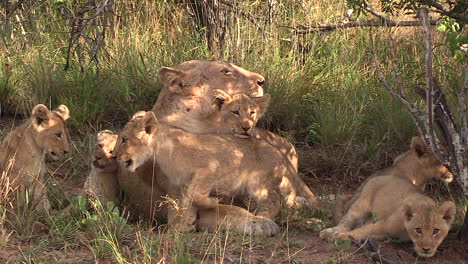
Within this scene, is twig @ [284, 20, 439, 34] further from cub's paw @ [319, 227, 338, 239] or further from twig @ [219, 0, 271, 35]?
cub's paw @ [319, 227, 338, 239]

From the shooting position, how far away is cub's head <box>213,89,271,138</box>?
7125mm

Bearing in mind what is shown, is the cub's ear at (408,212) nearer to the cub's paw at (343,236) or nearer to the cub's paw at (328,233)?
the cub's paw at (343,236)

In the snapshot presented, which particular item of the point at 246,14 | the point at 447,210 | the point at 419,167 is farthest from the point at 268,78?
the point at 447,210

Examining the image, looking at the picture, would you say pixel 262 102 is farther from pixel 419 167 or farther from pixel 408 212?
pixel 408 212

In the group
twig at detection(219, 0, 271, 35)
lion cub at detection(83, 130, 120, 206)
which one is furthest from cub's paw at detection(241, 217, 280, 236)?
twig at detection(219, 0, 271, 35)

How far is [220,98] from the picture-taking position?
728 centimetres

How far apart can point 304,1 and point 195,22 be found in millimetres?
1492

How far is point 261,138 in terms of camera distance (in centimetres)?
729

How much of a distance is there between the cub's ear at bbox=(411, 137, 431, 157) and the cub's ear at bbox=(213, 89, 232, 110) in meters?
1.49

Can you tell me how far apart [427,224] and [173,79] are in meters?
2.77

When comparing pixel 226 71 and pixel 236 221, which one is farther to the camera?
pixel 226 71

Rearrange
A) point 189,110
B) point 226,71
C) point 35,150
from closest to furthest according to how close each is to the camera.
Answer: point 35,150 < point 189,110 < point 226,71

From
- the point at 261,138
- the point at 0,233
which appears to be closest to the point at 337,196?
the point at 261,138

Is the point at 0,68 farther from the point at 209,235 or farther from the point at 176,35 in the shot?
the point at 209,235
